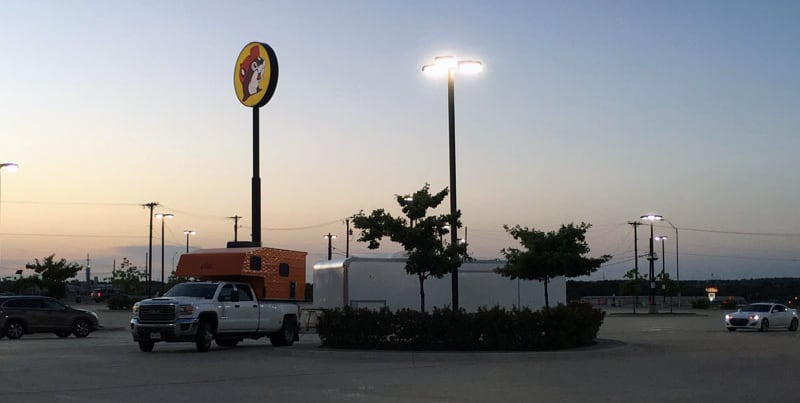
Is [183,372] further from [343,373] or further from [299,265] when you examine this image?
[299,265]

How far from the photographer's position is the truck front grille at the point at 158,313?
23906 mm

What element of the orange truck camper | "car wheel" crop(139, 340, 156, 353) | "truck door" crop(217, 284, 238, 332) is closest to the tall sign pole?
the orange truck camper

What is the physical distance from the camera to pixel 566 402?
43.7ft

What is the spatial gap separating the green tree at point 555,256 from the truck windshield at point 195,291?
1183cm

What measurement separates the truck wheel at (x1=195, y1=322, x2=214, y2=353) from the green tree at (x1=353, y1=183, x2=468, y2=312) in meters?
4.98

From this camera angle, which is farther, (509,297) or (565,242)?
(509,297)

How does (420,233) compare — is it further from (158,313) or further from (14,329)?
(14,329)

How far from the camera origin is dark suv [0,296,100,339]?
32188 millimetres

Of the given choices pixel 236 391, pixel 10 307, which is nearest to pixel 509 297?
pixel 10 307

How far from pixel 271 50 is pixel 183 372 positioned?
55.0ft

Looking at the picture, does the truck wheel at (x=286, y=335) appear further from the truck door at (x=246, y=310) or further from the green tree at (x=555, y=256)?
the green tree at (x=555, y=256)

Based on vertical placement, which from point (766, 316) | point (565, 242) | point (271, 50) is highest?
point (271, 50)

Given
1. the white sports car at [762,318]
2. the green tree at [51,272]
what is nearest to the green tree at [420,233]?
the white sports car at [762,318]

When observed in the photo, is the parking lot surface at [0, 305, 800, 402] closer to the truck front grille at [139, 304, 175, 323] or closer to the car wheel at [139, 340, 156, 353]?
the car wheel at [139, 340, 156, 353]
